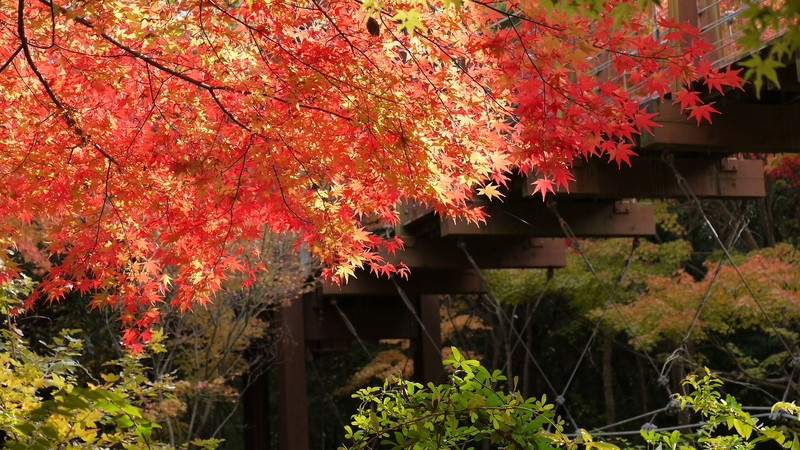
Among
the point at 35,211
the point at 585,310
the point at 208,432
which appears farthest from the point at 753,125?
the point at 208,432

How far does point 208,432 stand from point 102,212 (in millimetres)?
18526

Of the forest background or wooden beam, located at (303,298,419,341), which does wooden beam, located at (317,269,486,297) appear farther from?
wooden beam, located at (303,298,419,341)

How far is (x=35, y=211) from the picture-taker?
3986 mm

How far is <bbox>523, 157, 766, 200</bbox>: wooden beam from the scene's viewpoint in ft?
20.6

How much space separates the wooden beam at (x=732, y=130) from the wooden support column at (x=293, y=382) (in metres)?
7.16

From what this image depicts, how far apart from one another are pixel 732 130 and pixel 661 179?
108cm

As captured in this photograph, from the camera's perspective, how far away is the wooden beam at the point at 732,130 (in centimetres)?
535

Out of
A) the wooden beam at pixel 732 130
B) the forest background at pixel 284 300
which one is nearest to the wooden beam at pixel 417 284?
the forest background at pixel 284 300

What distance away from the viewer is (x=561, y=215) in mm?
7680

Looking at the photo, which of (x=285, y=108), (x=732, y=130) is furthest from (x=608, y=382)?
(x=285, y=108)

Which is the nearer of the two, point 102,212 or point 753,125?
point 102,212

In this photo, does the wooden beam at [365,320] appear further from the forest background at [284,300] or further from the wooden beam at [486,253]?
the wooden beam at [486,253]

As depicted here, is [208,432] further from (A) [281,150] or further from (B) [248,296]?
(A) [281,150]

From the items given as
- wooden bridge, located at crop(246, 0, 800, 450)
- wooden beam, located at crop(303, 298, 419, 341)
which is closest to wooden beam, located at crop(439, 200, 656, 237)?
wooden bridge, located at crop(246, 0, 800, 450)
